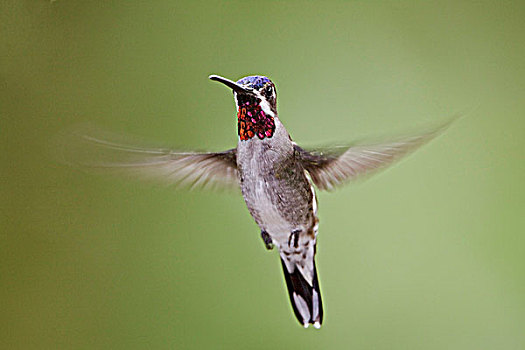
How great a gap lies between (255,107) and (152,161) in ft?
0.56

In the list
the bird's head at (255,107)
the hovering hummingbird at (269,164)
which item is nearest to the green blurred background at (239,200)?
the hovering hummingbird at (269,164)

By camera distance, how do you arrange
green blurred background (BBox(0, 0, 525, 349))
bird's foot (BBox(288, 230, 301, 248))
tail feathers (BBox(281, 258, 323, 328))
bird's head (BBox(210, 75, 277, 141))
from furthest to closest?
green blurred background (BBox(0, 0, 525, 349)) → tail feathers (BBox(281, 258, 323, 328)) → bird's foot (BBox(288, 230, 301, 248)) → bird's head (BBox(210, 75, 277, 141))

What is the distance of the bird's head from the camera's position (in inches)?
26.2

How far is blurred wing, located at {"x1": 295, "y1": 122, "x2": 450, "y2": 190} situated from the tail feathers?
0.20m

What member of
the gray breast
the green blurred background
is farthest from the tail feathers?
the green blurred background

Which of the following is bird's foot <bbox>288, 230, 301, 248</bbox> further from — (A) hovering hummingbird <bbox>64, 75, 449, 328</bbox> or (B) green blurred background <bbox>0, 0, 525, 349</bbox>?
(B) green blurred background <bbox>0, 0, 525, 349</bbox>

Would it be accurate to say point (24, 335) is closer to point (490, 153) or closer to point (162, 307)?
point (162, 307)

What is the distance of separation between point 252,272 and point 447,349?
0.66 m

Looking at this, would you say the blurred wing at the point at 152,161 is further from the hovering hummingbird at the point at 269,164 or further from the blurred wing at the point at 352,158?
the blurred wing at the point at 352,158

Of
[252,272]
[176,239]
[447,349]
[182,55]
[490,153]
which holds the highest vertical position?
[182,55]

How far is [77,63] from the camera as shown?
1.62m

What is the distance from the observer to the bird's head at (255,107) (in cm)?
67

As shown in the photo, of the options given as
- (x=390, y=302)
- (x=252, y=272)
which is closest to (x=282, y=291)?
(x=252, y=272)

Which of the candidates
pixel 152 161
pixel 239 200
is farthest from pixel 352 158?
pixel 239 200
